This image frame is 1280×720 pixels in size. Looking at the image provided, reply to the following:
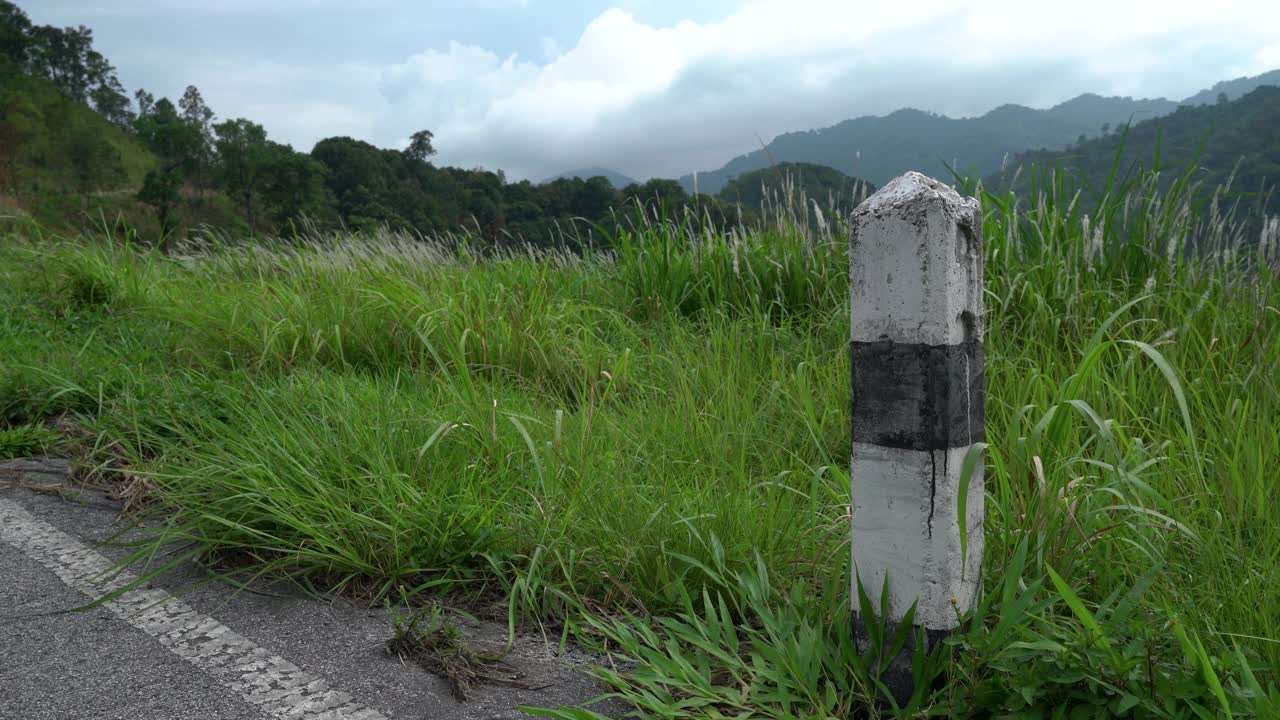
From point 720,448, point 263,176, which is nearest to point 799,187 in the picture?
point 720,448

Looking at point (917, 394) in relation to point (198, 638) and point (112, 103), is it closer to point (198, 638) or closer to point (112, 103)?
point (198, 638)

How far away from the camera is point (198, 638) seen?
1.91 m

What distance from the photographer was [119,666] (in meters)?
1.81

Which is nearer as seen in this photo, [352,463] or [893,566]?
[893,566]

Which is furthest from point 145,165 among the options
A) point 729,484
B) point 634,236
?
point 729,484

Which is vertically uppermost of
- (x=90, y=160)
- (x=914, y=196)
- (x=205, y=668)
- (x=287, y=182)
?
(x=90, y=160)

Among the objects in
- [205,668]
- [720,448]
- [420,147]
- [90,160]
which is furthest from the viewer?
[90,160]

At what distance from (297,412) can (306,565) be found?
2.43 feet

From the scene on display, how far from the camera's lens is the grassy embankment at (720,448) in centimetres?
161

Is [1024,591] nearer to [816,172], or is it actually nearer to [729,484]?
[729,484]

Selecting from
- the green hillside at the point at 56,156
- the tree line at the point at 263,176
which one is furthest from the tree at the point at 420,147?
the green hillside at the point at 56,156

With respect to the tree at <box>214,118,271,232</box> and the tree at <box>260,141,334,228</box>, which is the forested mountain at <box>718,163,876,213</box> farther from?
the tree at <box>214,118,271,232</box>

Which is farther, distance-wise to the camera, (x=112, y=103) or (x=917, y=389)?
(x=112, y=103)

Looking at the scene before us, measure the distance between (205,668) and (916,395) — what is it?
1.57m
